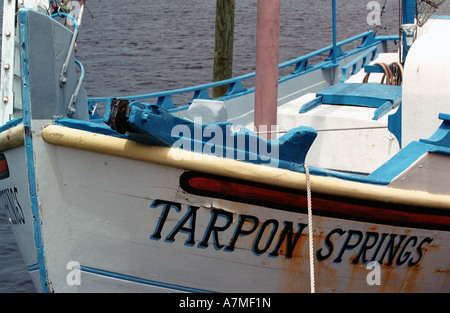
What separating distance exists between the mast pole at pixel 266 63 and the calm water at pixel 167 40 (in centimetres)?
396

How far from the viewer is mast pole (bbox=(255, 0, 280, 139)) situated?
6.45 meters

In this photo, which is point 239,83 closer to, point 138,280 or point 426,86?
point 426,86

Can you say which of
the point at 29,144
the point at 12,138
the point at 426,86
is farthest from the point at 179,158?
the point at 426,86

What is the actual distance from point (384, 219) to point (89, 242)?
7.57 ft

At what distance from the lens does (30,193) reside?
4.97 m

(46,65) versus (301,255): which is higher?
(46,65)

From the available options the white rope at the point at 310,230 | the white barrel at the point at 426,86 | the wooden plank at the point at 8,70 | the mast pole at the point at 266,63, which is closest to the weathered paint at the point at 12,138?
the wooden plank at the point at 8,70

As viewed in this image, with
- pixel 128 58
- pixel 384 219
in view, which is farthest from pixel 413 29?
pixel 128 58

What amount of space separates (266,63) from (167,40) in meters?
23.3

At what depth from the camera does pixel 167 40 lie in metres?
29.3

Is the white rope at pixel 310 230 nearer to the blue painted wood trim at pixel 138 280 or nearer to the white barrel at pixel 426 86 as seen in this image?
the blue painted wood trim at pixel 138 280

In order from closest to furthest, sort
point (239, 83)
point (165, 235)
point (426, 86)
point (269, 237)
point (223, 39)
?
point (165, 235) < point (269, 237) < point (426, 86) < point (239, 83) < point (223, 39)

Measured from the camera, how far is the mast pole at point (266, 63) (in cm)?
645
